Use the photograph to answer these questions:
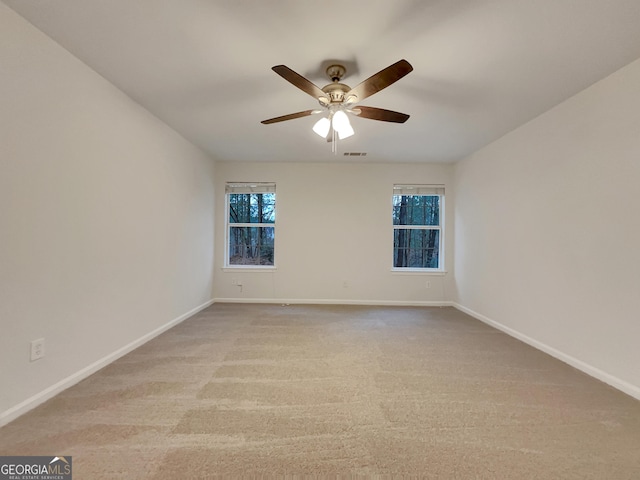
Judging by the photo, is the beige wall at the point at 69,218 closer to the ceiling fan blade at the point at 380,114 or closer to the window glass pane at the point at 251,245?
the window glass pane at the point at 251,245

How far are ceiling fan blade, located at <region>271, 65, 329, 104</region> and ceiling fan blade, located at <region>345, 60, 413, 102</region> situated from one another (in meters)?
0.20

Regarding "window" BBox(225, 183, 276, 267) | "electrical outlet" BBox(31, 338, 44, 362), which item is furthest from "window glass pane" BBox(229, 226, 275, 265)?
"electrical outlet" BBox(31, 338, 44, 362)

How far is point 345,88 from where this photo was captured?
2031 mm

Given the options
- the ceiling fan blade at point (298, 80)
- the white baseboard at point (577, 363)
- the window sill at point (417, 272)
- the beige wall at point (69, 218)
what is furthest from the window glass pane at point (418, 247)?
the beige wall at point (69, 218)

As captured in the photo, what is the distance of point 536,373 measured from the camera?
220cm

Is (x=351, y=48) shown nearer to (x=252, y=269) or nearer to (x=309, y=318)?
(x=309, y=318)

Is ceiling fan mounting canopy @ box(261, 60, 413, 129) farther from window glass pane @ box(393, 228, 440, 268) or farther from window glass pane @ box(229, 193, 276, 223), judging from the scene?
window glass pane @ box(393, 228, 440, 268)

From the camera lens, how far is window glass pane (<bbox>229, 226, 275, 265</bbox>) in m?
4.69

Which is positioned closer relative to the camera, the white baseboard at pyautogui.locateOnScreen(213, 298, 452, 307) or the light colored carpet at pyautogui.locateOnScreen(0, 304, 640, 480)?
the light colored carpet at pyautogui.locateOnScreen(0, 304, 640, 480)

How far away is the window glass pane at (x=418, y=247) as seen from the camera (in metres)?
4.71

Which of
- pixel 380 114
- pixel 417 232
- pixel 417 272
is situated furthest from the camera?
pixel 417 232

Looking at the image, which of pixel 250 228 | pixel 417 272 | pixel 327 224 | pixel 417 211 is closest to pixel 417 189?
pixel 417 211

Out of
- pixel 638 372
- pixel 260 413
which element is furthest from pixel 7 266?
pixel 638 372

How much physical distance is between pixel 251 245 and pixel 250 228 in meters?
0.30
